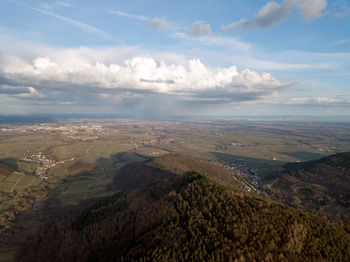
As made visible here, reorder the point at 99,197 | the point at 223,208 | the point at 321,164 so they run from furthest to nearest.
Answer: the point at 321,164, the point at 99,197, the point at 223,208

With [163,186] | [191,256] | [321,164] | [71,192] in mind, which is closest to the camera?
[191,256]

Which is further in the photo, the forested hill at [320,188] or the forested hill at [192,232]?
the forested hill at [320,188]

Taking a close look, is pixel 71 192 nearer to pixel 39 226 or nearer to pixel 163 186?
pixel 39 226

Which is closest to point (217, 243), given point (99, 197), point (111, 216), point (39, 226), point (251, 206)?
point (251, 206)

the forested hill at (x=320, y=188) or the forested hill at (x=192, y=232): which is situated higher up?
the forested hill at (x=192, y=232)

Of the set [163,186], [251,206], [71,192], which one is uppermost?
[251,206]
